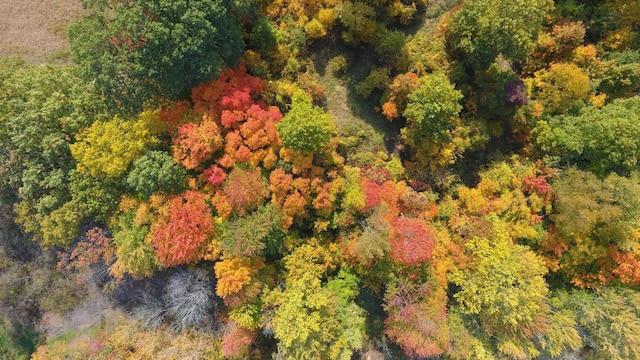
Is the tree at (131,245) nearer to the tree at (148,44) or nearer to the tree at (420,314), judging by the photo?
the tree at (148,44)

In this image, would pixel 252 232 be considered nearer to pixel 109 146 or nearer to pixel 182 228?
pixel 182 228

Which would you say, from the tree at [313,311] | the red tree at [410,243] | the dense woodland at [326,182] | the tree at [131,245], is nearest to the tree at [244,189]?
the dense woodland at [326,182]

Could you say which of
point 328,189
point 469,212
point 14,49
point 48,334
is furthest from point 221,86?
point 48,334

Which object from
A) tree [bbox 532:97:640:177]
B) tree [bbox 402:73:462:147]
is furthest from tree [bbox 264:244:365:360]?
tree [bbox 532:97:640:177]

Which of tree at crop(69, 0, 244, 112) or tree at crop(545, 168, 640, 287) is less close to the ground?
tree at crop(69, 0, 244, 112)

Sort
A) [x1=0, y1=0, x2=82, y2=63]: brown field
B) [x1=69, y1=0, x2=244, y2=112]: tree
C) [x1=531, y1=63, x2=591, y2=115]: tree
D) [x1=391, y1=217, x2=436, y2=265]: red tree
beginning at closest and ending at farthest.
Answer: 1. [x1=69, y1=0, x2=244, y2=112]: tree
2. [x1=391, y1=217, x2=436, y2=265]: red tree
3. [x1=531, y1=63, x2=591, y2=115]: tree
4. [x1=0, y1=0, x2=82, y2=63]: brown field

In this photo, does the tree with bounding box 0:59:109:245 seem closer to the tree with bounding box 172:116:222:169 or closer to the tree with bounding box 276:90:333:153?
the tree with bounding box 172:116:222:169

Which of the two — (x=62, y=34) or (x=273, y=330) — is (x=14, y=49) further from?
(x=273, y=330)

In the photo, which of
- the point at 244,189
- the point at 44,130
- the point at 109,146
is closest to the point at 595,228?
the point at 244,189
